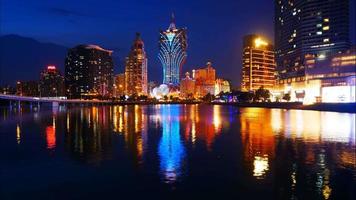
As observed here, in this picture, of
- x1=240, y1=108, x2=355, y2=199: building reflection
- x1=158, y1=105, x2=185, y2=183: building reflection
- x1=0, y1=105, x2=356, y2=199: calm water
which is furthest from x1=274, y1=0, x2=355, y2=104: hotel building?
x1=0, y1=105, x2=356, y2=199: calm water

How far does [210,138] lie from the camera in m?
39.2

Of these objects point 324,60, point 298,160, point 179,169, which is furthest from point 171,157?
point 324,60

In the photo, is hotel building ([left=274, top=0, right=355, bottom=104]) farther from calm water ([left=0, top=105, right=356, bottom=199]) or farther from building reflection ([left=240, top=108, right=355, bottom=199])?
calm water ([left=0, top=105, right=356, bottom=199])

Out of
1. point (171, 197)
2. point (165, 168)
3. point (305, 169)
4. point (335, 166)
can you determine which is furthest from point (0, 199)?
point (335, 166)

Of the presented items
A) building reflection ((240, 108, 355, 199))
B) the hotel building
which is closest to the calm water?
building reflection ((240, 108, 355, 199))

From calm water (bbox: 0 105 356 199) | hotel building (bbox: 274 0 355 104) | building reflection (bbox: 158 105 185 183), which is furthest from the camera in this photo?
hotel building (bbox: 274 0 355 104)

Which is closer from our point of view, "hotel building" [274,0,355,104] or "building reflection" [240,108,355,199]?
"building reflection" [240,108,355,199]

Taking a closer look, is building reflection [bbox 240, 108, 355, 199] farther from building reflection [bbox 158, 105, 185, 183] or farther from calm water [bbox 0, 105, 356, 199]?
building reflection [bbox 158, 105, 185, 183]

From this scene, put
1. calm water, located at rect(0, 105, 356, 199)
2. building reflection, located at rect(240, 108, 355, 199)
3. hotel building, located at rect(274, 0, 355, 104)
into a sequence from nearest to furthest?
calm water, located at rect(0, 105, 356, 199) < building reflection, located at rect(240, 108, 355, 199) < hotel building, located at rect(274, 0, 355, 104)

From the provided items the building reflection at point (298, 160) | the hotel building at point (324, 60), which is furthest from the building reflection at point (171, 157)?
the hotel building at point (324, 60)

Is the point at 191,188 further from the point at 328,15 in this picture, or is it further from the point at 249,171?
the point at 328,15

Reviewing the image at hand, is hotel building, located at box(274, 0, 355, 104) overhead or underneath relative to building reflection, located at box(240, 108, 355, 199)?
overhead

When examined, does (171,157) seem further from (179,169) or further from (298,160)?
(298,160)

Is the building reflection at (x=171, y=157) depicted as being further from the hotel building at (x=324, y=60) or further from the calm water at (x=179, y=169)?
the hotel building at (x=324, y=60)
